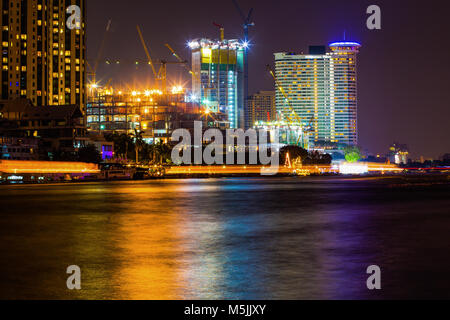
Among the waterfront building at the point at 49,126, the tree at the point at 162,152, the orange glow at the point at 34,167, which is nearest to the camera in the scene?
the orange glow at the point at 34,167

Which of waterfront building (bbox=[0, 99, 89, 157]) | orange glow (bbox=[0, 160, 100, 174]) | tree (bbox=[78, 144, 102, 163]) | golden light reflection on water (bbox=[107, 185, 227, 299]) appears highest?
waterfront building (bbox=[0, 99, 89, 157])

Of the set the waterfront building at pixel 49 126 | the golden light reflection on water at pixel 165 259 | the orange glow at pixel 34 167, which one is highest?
the waterfront building at pixel 49 126

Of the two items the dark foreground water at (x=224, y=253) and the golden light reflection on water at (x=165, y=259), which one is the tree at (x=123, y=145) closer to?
the dark foreground water at (x=224, y=253)

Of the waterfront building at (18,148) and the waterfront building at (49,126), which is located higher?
the waterfront building at (49,126)

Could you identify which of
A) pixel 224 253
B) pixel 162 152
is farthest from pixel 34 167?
pixel 162 152

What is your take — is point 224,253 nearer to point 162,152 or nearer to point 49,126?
point 49,126

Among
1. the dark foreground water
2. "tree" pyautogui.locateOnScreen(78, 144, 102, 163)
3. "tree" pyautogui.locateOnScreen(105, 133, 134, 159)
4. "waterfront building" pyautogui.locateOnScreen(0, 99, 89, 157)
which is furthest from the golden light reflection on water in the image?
"tree" pyautogui.locateOnScreen(105, 133, 134, 159)

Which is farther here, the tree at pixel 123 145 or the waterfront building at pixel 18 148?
the tree at pixel 123 145

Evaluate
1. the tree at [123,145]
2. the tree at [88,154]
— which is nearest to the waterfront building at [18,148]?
the tree at [88,154]

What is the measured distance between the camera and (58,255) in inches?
688

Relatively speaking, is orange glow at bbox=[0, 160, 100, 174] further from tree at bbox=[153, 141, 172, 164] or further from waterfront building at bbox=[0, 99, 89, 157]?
tree at bbox=[153, 141, 172, 164]

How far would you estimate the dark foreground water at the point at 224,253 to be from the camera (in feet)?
42.9

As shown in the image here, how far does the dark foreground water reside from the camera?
13.1 metres
